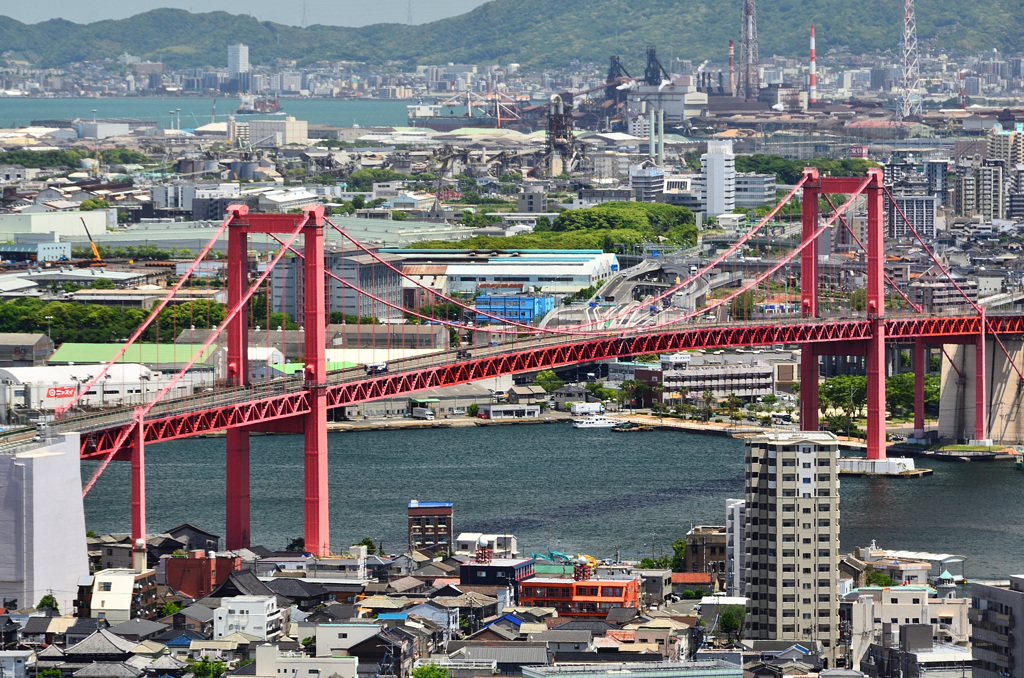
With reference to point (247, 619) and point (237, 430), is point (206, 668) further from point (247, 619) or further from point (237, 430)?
point (237, 430)

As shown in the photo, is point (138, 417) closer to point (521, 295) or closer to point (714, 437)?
point (714, 437)

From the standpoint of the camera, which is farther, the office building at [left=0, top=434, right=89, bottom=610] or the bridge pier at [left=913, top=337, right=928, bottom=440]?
the bridge pier at [left=913, top=337, right=928, bottom=440]

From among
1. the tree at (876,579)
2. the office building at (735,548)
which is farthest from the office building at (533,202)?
the office building at (735,548)

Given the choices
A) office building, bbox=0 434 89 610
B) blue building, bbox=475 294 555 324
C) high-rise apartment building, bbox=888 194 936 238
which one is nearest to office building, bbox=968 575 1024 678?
office building, bbox=0 434 89 610

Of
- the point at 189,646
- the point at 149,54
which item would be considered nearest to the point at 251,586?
the point at 189,646

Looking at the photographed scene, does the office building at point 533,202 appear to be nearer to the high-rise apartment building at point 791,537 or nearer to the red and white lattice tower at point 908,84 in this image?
the red and white lattice tower at point 908,84

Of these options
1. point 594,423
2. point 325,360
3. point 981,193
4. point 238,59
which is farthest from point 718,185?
point 238,59

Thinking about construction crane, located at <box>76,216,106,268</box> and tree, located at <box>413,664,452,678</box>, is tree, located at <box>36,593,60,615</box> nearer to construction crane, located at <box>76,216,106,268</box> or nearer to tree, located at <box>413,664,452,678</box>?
tree, located at <box>413,664,452,678</box>
